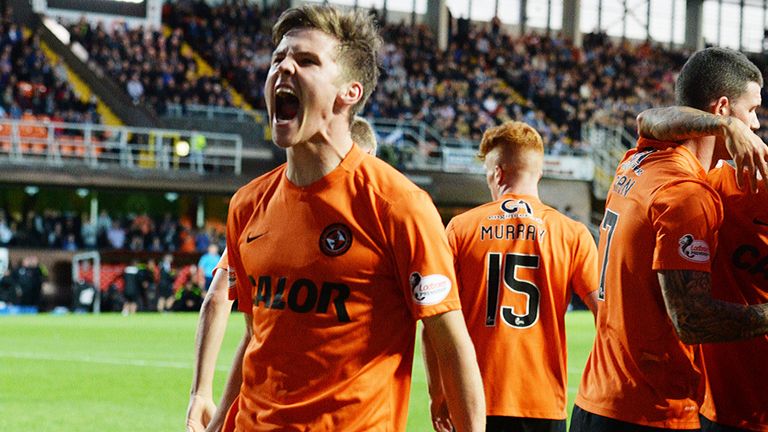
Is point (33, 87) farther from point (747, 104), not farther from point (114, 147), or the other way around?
point (747, 104)

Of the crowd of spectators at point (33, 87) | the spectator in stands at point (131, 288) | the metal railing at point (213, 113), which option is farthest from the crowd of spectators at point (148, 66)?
the spectator in stands at point (131, 288)

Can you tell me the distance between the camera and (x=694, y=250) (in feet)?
12.7

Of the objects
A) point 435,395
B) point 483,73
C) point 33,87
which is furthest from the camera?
point 483,73

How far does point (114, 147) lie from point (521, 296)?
28.8 meters

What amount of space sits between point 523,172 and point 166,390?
8.00 metres

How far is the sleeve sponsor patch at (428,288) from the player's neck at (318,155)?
1.62 ft

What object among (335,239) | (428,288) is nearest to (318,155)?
(335,239)

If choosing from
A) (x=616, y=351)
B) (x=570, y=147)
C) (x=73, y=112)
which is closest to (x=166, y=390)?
(x=616, y=351)

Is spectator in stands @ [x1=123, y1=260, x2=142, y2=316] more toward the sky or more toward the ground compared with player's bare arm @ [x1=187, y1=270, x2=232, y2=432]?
more toward the ground

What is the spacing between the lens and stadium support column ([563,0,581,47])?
52812mm

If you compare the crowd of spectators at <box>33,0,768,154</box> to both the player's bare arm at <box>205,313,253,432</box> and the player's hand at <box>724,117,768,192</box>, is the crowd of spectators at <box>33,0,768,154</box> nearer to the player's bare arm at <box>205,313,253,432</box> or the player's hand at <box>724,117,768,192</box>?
the player's bare arm at <box>205,313,253,432</box>

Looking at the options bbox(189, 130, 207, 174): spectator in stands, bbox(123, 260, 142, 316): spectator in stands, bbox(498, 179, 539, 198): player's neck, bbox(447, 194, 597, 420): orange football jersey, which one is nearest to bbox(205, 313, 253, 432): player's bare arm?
bbox(447, 194, 597, 420): orange football jersey

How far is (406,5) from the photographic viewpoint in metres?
50.7

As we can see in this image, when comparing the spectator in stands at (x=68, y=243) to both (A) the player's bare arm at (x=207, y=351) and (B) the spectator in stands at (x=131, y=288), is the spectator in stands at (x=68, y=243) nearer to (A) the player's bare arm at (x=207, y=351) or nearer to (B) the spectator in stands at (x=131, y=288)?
(B) the spectator in stands at (x=131, y=288)
